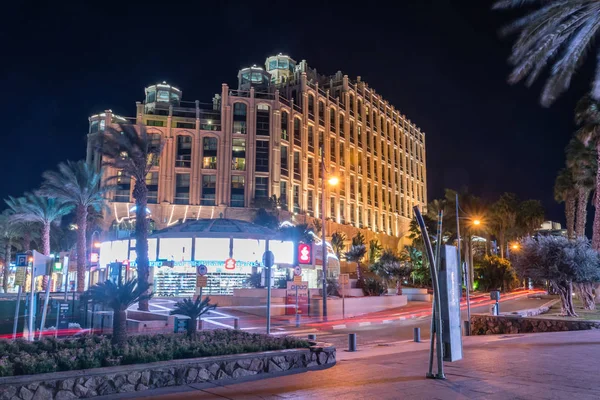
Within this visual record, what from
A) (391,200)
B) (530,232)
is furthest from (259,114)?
(530,232)

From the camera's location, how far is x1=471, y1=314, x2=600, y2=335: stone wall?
19.1 meters

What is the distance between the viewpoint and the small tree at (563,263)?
74.4ft

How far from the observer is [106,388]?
289 inches

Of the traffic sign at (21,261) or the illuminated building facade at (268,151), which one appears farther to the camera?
the illuminated building facade at (268,151)

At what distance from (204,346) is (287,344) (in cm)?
187

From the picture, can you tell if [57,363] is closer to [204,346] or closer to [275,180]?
[204,346]

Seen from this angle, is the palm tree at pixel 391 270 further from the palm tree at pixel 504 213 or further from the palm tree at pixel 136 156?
the palm tree at pixel 504 213

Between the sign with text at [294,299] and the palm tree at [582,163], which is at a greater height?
the palm tree at [582,163]

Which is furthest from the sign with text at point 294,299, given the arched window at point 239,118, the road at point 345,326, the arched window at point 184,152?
the arched window at point 239,118

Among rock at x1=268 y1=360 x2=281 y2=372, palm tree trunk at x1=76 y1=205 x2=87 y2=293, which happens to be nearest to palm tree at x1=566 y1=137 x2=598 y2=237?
rock at x1=268 y1=360 x2=281 y2=372

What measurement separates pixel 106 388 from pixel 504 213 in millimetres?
68558

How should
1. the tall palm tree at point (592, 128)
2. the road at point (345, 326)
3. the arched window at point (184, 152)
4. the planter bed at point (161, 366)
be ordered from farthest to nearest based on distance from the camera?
1. the arched window at point (184, 152)
2. the tall palm tree at point (592, 128)
3. the road at point (345, 326)
4. the planter bed at point (161, 366)

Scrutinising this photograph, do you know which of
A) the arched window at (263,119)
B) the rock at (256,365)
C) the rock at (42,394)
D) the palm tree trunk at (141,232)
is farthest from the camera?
the arched window at (263,119)

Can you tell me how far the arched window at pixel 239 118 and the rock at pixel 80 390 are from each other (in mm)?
61759
